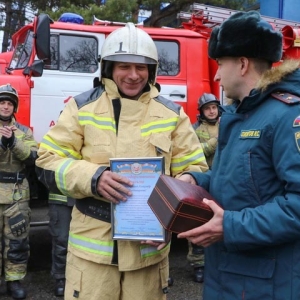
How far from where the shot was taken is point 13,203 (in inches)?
159

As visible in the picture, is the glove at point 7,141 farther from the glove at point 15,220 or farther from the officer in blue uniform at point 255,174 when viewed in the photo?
the officer in blue uniform at point 255,174

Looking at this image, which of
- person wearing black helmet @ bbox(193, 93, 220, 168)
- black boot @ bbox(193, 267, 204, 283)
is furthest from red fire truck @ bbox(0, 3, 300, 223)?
black boot @ bbox(193, 267, 204, 283)

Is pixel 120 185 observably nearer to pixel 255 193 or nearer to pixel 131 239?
pixel 131 239

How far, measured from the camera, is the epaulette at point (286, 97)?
1499 mm

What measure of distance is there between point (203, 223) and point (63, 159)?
781mm

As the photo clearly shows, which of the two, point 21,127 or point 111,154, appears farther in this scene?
point 21,127

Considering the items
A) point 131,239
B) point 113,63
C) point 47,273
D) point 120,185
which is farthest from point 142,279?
point 47,273

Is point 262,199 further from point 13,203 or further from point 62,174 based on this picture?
point 13,203

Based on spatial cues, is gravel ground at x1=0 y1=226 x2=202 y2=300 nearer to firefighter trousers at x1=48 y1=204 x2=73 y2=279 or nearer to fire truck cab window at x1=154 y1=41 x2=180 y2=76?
firefighter trousers at x1=48 y1=204 x2=73 y2=279

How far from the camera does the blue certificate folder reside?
1911 millimetres

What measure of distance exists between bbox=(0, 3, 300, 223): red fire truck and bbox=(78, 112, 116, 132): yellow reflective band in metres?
2.40

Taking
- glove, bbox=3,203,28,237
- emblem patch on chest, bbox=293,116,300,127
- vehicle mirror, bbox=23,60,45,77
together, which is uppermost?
vehicle mirror, bbox=23,60,45,77

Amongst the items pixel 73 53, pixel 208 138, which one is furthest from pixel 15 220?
Result: pixel 208 138

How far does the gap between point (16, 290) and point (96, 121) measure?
2.51m
